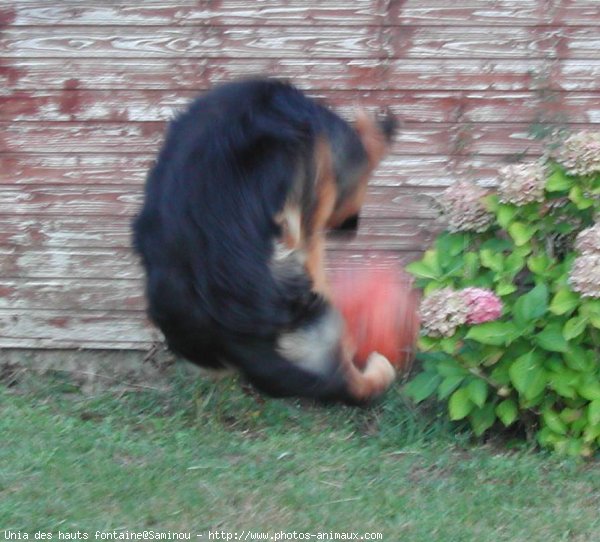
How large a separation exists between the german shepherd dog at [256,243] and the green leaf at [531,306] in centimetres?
210

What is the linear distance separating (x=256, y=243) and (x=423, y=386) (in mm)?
2655

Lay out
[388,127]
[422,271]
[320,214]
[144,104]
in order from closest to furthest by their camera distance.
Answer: [320,214] < [388,127] < [422,271] < [144,104]

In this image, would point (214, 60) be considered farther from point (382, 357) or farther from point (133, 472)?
point (382, 357)

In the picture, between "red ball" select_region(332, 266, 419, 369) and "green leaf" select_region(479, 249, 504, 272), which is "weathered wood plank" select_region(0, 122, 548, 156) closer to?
"green leaf" select_region(479, 249, 504, 272)

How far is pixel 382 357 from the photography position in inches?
123

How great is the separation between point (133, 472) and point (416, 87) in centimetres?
240

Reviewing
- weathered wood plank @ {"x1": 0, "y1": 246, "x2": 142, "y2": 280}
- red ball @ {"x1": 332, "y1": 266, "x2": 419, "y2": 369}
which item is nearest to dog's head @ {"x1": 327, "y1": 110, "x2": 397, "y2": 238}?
red ball @ {"x1": 332, "y1": 266, "x2": 419, "y2": 369}

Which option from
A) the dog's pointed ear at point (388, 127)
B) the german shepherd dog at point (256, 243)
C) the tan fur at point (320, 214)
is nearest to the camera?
the german shepherd dog at point (256, 243)

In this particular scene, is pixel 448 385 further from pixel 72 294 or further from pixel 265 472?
pixel 72 294

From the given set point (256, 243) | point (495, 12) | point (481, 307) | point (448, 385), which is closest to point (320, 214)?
point (256, 243)

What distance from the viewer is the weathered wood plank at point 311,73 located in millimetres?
5816

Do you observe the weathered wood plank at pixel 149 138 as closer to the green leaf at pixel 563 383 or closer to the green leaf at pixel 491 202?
the green leaf at pixel 491 202

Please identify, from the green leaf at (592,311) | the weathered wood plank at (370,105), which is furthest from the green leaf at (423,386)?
the weathered wood plank at (370,105)

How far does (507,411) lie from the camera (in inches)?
206
